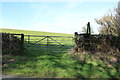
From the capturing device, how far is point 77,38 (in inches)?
335

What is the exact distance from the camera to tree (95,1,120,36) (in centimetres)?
1188

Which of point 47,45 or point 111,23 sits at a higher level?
point 111,23

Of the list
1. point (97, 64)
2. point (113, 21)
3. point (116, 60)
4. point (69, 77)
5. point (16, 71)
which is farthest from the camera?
point (113, 21)

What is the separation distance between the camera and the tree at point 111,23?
39.0 feet

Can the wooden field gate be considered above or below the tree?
below

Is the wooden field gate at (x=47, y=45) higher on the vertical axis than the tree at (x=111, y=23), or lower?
lower

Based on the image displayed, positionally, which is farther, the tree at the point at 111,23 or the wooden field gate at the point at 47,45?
the tree at the point at 111,23

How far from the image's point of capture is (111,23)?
535 inches

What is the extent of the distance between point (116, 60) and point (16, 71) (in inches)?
236

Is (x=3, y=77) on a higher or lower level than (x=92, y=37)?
lower

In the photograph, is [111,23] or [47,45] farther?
[111,23]

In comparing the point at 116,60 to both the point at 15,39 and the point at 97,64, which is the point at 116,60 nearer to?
the point at 97,64

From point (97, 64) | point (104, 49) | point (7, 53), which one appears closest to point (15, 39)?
point (7, 53)

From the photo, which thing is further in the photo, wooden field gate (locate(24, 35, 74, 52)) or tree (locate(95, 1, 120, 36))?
tree (locate(95, 1, 120, 36))
